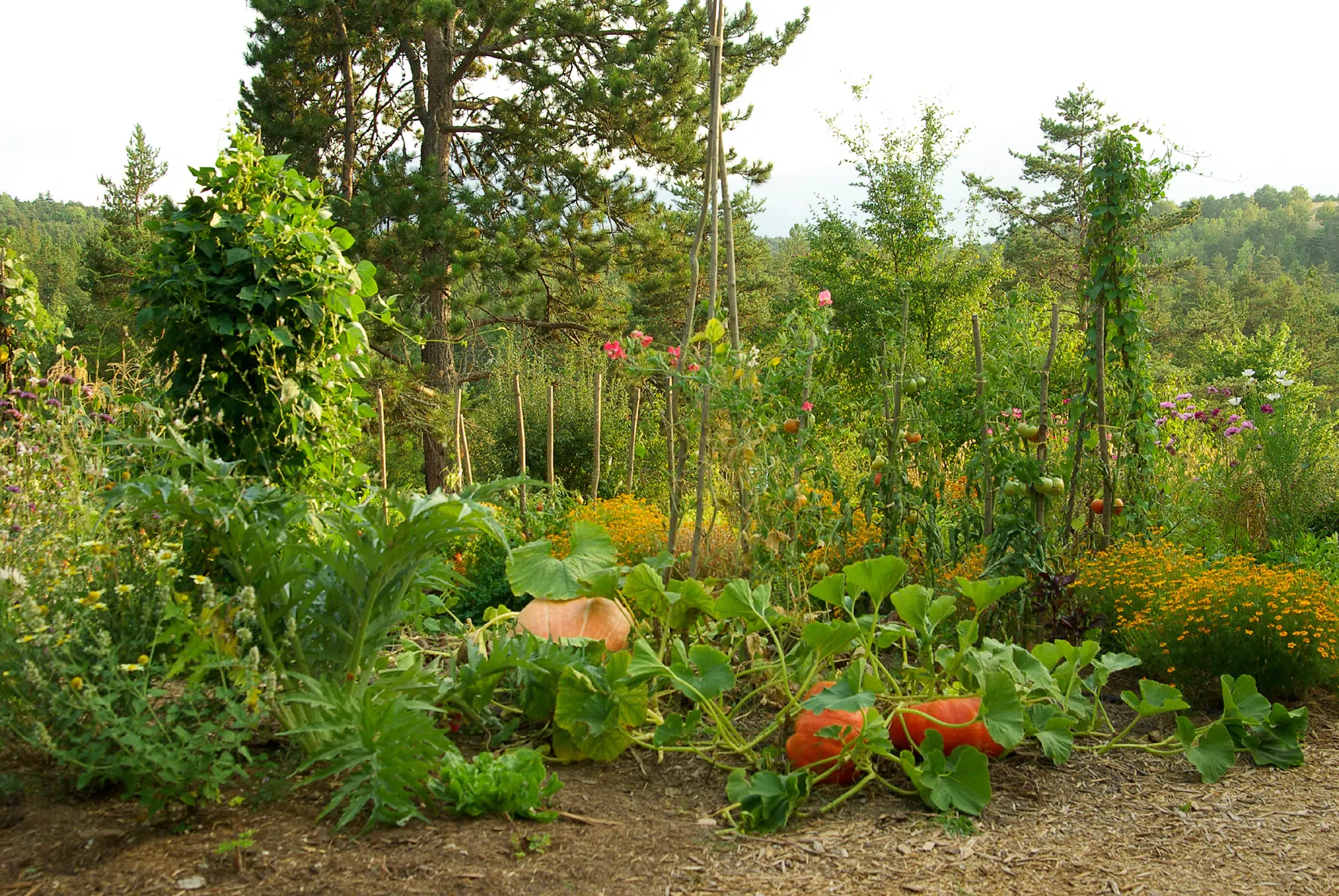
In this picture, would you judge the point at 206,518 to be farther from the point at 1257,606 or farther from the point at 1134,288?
the point at 1134,288

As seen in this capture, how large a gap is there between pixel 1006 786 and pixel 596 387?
15.0 ft

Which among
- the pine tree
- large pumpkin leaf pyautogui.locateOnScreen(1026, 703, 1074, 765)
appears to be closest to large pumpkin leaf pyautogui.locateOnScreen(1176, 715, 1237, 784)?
large pumpkin leaf pyautogui.locateOnScreen(1026, 703, 1074, 765)

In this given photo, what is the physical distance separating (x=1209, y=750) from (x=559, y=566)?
196 centimetres

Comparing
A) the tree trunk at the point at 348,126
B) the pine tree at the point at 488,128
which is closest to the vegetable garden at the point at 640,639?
the pine tree at the point at 488,128

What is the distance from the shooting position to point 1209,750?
252 cm

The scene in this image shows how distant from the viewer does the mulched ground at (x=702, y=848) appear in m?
1.78

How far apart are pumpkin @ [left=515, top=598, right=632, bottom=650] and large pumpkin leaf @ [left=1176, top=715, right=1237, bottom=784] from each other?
172 cm

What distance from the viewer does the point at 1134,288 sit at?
4102mm

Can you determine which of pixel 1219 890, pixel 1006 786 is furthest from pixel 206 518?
pixel 1219 890

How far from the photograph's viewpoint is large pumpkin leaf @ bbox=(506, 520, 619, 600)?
275cm

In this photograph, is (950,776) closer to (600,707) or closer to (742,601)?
(742,601)

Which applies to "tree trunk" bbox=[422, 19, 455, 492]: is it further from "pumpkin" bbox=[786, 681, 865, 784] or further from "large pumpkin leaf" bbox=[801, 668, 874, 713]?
"large pumpkin leaf" bbox=[801, 668, 874, 713]

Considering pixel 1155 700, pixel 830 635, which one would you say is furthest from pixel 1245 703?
pixel 830 635

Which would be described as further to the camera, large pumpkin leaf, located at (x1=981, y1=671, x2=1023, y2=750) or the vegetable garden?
large pumpkin leaf, located at (x1=981, y1=671, x2=1023, y2=750)
